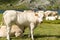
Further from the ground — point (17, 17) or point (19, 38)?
point (17, 17)

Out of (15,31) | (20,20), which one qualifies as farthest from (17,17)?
(15,31)

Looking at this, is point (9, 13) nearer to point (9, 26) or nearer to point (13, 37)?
point (9, 26)

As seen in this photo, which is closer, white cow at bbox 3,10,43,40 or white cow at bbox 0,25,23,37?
white cow at bbox 3,10,43,40

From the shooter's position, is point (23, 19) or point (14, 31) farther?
point (14, 31)

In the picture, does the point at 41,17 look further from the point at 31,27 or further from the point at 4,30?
the point at 4,30

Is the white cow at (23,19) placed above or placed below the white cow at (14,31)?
above

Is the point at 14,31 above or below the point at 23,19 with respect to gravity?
below

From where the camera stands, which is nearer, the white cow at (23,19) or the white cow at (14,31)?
the white cow at (23,19)

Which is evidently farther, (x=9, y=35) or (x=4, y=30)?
(x=4, y=30)

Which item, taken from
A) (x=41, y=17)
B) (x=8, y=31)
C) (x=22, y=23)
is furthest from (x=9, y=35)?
(x=41, y=17)

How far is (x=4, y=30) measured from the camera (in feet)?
55.4

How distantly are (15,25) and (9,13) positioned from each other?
1504 millimetres

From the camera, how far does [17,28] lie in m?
16.7

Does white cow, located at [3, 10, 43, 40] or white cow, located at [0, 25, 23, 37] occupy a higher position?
white cow, located at [3, 10, 43, 40]
